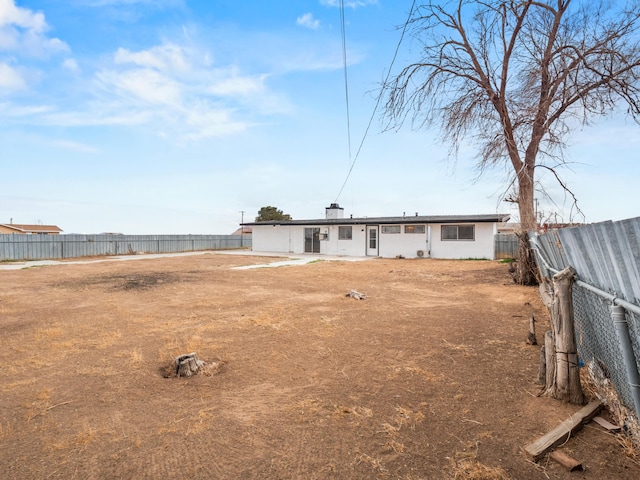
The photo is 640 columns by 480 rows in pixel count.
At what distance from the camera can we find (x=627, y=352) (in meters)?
2.18

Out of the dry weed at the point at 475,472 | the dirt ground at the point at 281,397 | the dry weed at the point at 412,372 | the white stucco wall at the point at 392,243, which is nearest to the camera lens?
the dry weed at the point at 475,472

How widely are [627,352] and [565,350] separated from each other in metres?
1.09

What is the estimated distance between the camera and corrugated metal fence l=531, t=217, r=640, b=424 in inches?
82.0

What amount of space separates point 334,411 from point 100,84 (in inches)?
546

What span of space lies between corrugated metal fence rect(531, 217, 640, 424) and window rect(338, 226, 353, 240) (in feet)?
68.6

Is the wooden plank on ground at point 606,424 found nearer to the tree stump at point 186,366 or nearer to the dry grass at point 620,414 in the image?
the dry grass at point 620,414

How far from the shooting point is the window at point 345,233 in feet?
82.3

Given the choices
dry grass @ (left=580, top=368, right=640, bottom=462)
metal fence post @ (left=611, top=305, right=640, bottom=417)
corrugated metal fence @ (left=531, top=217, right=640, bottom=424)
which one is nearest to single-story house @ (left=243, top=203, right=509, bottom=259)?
corrugated metal fence @ (left=531, top=217, right=640, bottom=424)

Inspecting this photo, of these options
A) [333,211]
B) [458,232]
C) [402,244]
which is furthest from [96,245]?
[458,232]

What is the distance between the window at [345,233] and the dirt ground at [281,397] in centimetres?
1753

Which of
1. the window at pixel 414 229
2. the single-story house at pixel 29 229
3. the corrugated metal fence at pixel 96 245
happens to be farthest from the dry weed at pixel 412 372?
the single-story house at pixel 29 229

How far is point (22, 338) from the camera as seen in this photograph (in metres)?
5.46

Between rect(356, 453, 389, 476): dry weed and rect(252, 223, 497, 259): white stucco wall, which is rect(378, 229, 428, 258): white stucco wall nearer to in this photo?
rect(252, 223, 497, 259): white stucco wall

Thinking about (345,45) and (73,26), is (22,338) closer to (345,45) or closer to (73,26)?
(73,26)
